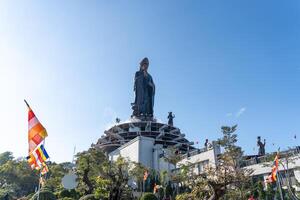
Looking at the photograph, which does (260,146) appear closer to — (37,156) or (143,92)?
(143,92)

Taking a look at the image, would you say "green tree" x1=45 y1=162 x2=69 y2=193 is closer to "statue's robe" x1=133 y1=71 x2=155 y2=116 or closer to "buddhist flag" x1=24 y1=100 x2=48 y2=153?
"buddhist flag" x1=24 y1=100 x2=48 y2=153

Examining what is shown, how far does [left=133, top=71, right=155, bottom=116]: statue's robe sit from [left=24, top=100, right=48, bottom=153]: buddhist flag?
5184 centimetres

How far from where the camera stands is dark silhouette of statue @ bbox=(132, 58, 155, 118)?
2618 inches

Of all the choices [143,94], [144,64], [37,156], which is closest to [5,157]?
[143,94]

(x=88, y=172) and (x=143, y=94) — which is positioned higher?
(x=143, y=94)

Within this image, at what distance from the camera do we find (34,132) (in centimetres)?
1430

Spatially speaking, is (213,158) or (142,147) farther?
(142,147)

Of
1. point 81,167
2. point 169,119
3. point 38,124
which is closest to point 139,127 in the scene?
point 169,119

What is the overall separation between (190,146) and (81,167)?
35.1 metres

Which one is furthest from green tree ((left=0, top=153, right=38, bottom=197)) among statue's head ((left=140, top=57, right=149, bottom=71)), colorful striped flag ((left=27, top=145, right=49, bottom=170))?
colorful striped flag ((left=27, top=145, right=49, bottom=170))

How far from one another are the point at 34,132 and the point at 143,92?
53187mm

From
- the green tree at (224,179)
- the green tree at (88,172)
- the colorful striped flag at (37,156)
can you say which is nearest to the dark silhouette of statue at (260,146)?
the green tree at (224,179)

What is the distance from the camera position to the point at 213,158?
38312 millimetres

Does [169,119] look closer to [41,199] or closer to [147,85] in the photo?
[147,85]
